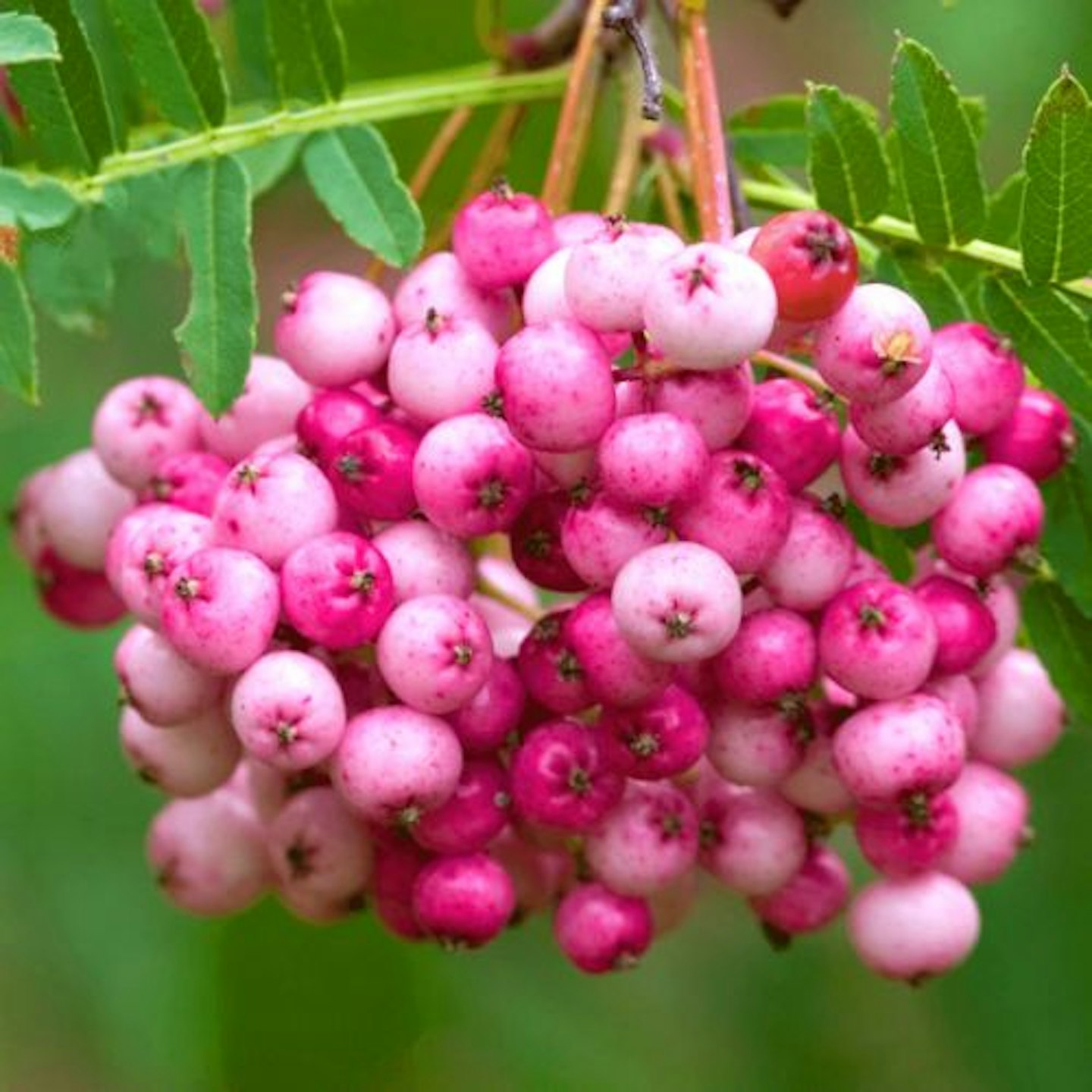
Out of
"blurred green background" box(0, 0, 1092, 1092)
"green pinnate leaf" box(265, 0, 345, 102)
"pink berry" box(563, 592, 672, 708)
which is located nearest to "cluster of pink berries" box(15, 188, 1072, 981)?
"pink berry" box(563, 592, 672, 708)

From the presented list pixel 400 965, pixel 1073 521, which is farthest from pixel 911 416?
pixel 400 965

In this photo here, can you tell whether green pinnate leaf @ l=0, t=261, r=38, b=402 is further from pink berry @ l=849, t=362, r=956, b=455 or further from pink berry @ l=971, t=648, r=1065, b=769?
pink berry @ l=971, t=648, r=1065, b=769

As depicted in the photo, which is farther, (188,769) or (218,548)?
(188,769)

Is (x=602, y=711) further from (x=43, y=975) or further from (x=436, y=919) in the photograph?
(x=43, y=975)

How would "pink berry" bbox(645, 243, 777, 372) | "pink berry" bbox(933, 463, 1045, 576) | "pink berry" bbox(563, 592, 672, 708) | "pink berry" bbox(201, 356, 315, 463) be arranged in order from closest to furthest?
"pink berry" bbox(645, 243, 777, 372) < "pink berry" bbox(563, 592, 672, 708) < "pink berry" bbox(933, 463, 1045, 576) < "pink berry" bbox(201, 356, 315, 463)

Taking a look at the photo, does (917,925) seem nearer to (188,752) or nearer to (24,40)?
(188,752)

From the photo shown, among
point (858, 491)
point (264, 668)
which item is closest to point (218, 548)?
point (264, 668)
